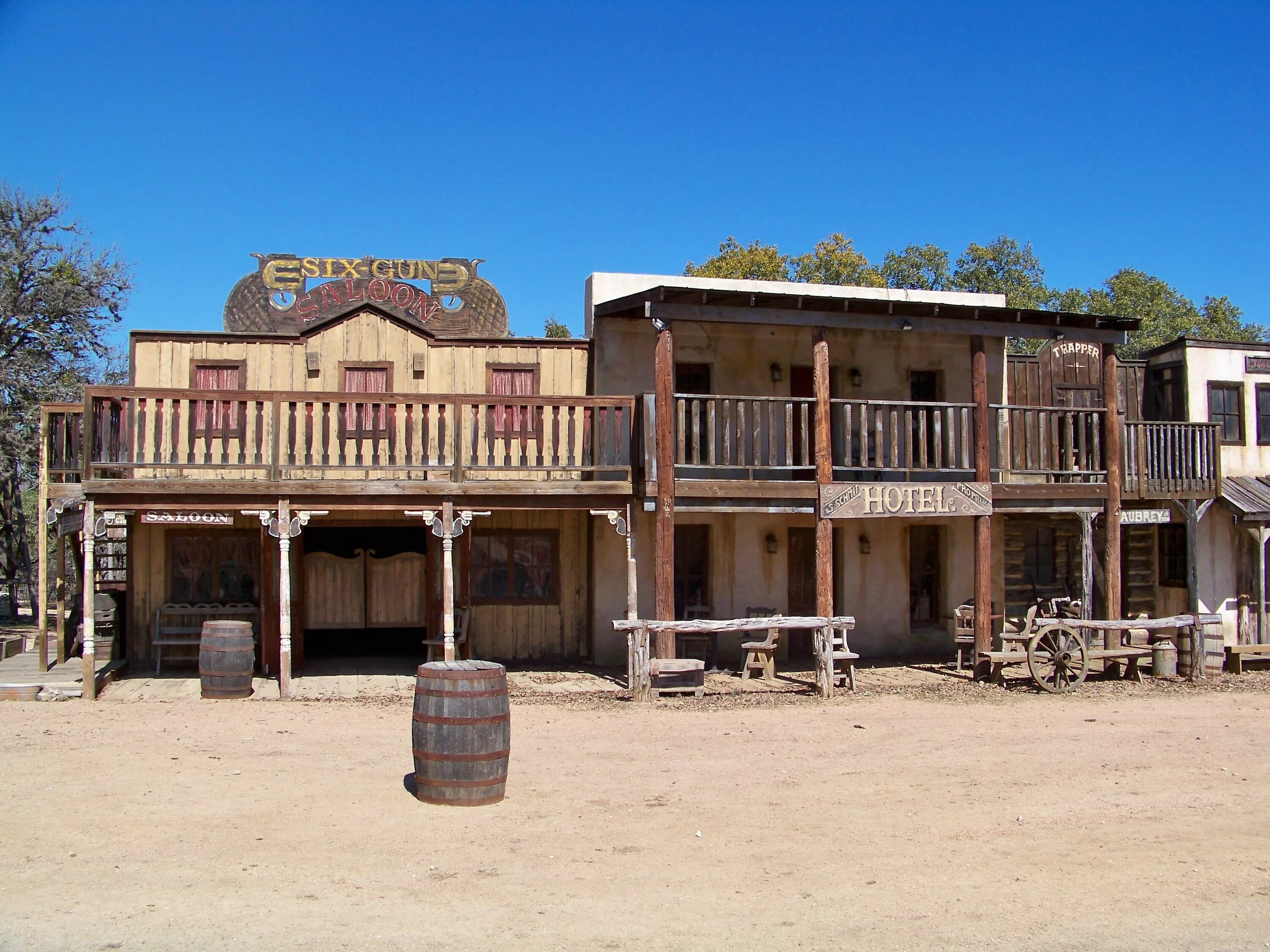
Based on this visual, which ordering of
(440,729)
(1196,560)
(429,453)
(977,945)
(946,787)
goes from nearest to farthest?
(977,945) < (440,729) < (946,787) < (429,453) < (1196,560)

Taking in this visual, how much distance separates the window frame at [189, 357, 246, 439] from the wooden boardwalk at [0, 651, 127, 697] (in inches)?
121

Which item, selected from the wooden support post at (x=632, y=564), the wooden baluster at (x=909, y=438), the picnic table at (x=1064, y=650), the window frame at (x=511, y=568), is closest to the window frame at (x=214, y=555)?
the window frame at (x=511, y=568)

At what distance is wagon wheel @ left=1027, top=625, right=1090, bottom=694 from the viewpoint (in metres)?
14.1

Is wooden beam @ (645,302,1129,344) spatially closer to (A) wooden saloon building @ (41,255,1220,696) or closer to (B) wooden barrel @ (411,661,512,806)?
(A) wooden saloon building @ (41,255,1220,696)

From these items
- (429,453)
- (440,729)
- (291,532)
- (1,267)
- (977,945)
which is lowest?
(977,945)

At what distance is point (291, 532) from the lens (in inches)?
514

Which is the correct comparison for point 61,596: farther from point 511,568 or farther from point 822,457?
point 822,457

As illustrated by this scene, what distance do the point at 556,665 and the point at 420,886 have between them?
9.17m

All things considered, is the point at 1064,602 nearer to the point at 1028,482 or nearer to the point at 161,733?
the point at 1028,482

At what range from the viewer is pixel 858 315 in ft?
47.8

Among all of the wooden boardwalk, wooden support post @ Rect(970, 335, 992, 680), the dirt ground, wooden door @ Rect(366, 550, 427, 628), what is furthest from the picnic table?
the wooden boardwalk

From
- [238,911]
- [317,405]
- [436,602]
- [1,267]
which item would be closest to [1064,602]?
[436,602]

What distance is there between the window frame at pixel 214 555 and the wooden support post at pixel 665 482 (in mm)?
5809

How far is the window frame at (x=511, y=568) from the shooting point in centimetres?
1584
